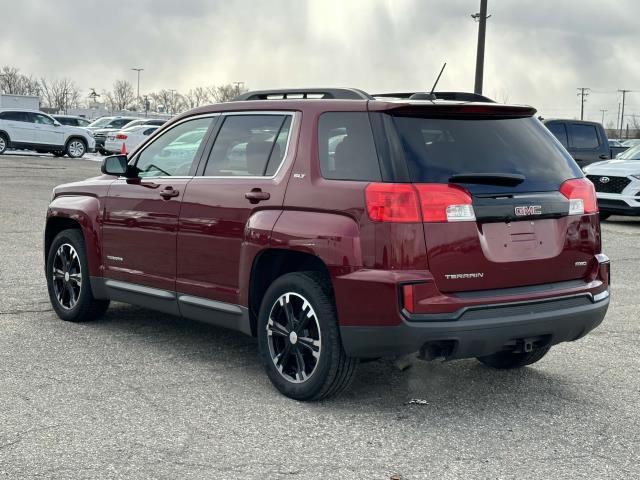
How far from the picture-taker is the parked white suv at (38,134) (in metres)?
34.9

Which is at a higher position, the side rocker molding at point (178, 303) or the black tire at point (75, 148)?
the black tire at point (75, 148)

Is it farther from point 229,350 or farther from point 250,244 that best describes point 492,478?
point 229,350

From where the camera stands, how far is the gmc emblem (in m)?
5.01

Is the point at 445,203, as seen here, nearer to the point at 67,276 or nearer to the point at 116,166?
the point at 116,166

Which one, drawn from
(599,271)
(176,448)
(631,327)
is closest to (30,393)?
(176,448)

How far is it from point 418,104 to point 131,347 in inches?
111

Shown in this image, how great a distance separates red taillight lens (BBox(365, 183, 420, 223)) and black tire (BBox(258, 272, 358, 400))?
0.58m

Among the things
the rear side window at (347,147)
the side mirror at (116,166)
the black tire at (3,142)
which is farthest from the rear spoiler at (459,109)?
the black tire at (3,142)

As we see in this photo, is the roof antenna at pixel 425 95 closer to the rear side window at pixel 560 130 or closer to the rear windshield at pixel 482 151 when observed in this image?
the rear windshield at pixel 482 151

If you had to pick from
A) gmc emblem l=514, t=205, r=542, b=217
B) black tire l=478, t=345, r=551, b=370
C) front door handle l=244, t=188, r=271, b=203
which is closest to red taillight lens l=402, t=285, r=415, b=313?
gmc emblem l=514, t=205, r=542, b=217

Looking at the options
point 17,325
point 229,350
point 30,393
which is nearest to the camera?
point 30,393

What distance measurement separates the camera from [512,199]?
16.5ft

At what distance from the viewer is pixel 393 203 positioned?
4805 millimetres

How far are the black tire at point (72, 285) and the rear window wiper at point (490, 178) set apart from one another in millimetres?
3340
